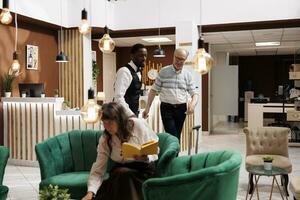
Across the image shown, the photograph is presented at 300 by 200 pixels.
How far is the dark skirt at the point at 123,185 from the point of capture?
2.91 meters

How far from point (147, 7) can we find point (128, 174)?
5916 millimetres

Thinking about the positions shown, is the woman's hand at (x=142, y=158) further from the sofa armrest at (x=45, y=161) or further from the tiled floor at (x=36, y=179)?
the tiled floor at (x=36, y=179)

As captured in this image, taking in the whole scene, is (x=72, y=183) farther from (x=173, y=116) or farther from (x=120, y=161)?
(x=173, y=116)

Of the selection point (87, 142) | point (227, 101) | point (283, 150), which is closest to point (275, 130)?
point (283, 150)

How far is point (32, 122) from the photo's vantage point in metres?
6.53

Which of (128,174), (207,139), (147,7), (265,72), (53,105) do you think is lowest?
(207,139)

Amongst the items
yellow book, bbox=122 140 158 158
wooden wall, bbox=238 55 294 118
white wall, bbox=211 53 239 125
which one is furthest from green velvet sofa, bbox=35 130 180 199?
wooden wall, bbox=238 55 294 118

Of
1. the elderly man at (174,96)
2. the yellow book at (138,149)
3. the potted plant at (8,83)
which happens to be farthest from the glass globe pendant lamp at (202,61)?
the potted plant at (8,83)

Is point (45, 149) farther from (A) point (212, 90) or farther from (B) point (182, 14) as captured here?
(A) point (212, 90)

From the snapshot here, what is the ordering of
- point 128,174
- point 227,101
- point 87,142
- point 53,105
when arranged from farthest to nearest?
point 227,101 → point 53,105 → point 87,142 → point 128,174

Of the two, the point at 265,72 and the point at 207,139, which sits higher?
the point at 265,72

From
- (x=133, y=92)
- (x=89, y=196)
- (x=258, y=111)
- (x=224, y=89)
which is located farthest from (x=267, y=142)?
(x=224, y=89)

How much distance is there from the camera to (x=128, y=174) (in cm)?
295

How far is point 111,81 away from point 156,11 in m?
4.25
